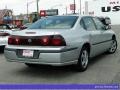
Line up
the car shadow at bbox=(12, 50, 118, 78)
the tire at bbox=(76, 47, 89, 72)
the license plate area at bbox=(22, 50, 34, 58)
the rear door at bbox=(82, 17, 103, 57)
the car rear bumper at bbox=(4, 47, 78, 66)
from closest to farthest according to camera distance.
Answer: the car rear bumper at bbox=(4, 47, 78, 66)
the license plate area at bbox=(22, 50, 34, 58)
the car shadow at bbox=(12, 50, 118, 78)
the tire at bbox=(76, 47, 89, 72)
the rear door at bbox=(82, 17, 103, 57)

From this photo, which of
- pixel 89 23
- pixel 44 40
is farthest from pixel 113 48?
pixel 44 40

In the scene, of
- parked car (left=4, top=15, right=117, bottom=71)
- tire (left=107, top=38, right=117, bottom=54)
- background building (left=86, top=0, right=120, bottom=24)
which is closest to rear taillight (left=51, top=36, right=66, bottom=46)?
parked car (left=4, top=15, right=117, bottom=71)

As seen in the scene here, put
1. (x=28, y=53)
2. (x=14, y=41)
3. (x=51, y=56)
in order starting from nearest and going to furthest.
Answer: (x=51, y=56) → (x=28, y=53) → (x=14, y=41)

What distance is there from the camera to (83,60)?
24.0 feet

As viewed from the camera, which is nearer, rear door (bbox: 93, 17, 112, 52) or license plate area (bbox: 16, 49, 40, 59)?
license plate area (bbox: 16, 49, 40, 59)

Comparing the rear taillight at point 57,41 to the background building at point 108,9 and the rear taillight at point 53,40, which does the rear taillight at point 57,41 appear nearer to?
the rear taillight at point 53,40

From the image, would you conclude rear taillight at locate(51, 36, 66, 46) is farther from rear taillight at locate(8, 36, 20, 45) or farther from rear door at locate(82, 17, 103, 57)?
rear door at locate(82, 17, 103, 57)

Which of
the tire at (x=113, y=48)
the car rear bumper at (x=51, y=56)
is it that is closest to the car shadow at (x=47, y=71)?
the car rear bumper at (x=51, y=56)

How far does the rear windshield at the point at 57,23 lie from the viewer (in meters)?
7.27

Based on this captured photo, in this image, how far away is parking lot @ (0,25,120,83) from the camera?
→ 6348mm

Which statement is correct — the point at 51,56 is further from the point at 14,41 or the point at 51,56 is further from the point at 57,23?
the point at 57,23

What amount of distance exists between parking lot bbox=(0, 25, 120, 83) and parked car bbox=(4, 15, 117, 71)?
13.4 inches

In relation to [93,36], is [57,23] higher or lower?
higher

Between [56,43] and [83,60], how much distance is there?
132 centimetres
